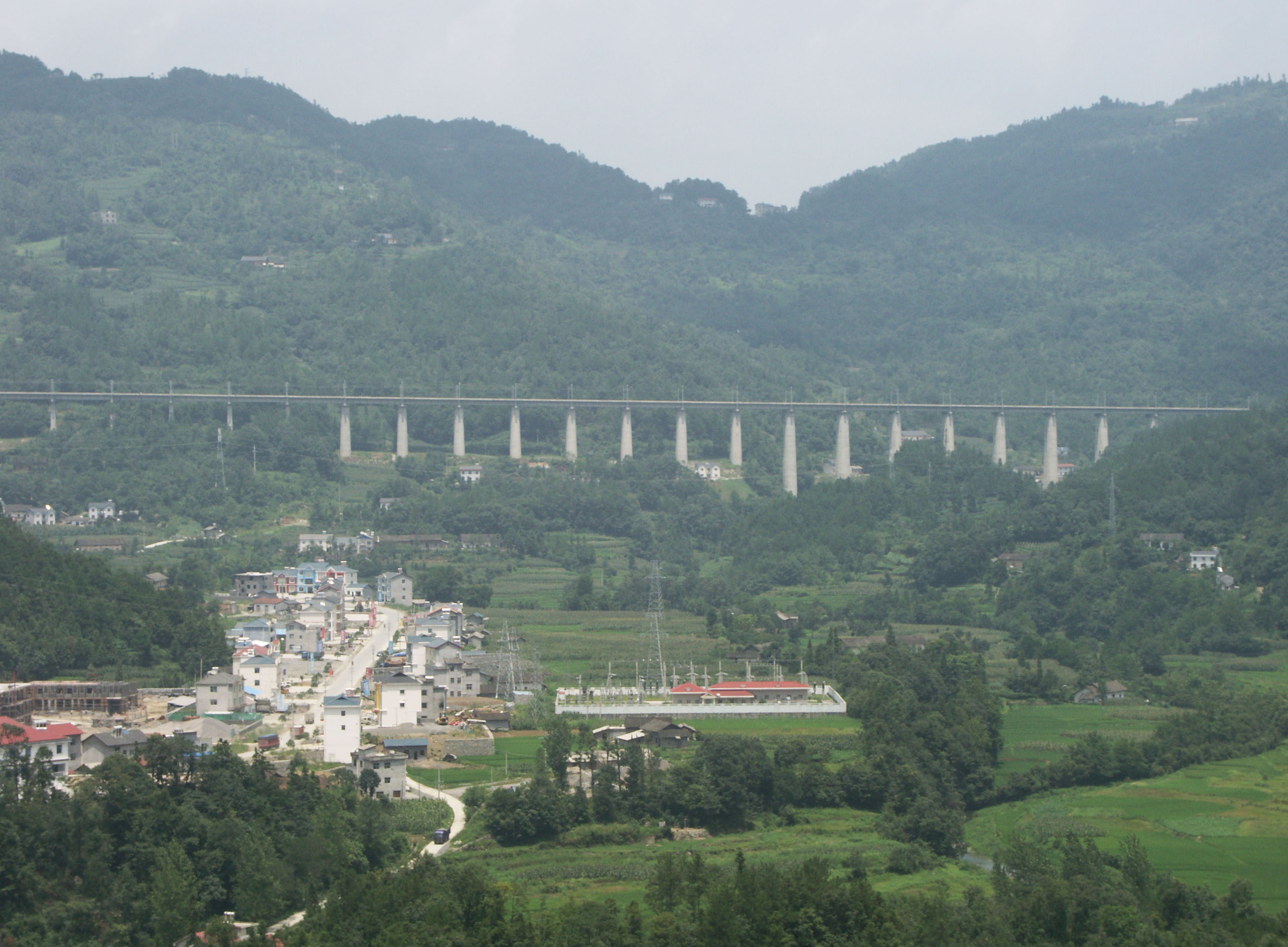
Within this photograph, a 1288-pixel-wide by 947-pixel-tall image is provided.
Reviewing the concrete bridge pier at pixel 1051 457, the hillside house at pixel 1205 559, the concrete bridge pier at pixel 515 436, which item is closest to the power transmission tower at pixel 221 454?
the concrete bridge pier at pixel 515 436

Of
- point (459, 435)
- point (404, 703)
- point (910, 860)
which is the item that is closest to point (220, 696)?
point (404, 703)

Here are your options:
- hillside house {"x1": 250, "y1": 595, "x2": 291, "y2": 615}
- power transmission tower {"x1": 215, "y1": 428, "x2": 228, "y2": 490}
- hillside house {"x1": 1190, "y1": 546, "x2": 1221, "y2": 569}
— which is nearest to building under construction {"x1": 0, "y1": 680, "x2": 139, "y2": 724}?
hillside house {"x1": 250, "y1": 595, "x2": 291, "y2": 615}

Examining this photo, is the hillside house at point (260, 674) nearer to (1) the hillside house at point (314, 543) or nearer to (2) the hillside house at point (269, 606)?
(2) the hillside house at point (269, 606)

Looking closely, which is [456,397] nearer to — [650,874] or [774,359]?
[774,359]

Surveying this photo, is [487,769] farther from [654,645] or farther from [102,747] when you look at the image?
[654,645]

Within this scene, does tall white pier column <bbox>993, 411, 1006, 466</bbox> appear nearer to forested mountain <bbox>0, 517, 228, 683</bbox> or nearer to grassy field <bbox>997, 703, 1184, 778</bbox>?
grassy field <bbox>997, 703, 1184, 778</bbox>

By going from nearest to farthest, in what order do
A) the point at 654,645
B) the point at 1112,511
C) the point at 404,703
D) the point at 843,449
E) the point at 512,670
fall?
the point at 404,703, the point at 512,670, the point at 654,645, the point at 1112,511, the point at 843,449
